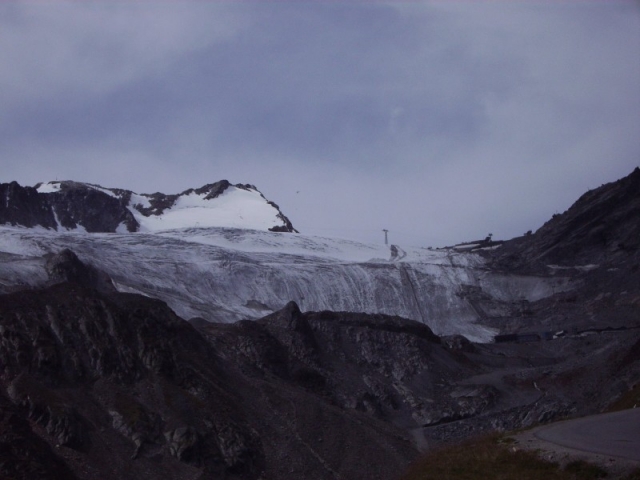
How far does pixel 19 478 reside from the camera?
37875 millimetres

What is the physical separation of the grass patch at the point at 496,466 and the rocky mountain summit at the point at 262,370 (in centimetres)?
1819

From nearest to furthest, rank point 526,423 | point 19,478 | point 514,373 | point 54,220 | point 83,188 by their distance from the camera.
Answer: point 19,478
point 526,423
point 514,373
point 54,220
point 83,188

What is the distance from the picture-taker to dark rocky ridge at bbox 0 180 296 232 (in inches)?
5748

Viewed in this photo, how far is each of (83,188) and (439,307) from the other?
296ft

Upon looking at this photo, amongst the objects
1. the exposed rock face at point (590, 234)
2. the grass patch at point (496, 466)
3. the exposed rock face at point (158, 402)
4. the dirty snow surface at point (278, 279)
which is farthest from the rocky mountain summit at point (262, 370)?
the grass patch at point (496, 466)

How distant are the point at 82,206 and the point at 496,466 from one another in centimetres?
15568

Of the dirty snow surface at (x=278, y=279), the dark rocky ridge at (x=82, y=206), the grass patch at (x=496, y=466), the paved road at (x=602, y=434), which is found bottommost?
the grass patch at (x=496, y=466)

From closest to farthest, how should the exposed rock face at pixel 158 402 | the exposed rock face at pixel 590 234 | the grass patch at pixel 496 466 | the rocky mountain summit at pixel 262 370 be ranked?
the grass patch at pixel 496 466 → the exposed rock face at pixel 158 402 → the rocky mountain summit at pixel 262 370 → the exposed rock face at pixel 590 234

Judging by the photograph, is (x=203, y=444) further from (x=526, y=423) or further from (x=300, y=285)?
(x=300, y=285)

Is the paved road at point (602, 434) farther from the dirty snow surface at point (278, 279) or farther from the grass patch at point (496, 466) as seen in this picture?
the dirty snow surface at point (278, 279)

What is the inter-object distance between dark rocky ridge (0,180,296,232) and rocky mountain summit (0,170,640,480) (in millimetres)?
38502

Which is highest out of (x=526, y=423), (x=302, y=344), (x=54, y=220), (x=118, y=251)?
(x=54, y=220)

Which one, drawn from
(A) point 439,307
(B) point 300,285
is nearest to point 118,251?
(B) point 300,285

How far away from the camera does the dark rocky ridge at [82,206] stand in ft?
479
